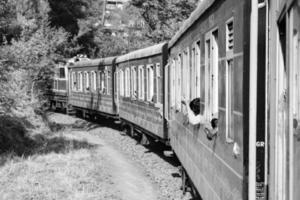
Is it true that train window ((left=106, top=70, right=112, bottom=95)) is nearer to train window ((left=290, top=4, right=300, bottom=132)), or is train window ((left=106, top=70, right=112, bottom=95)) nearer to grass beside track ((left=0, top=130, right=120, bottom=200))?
grass beside track ((left=0, top=130, right=120, bottom=200))

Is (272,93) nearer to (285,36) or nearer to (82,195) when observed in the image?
(285,36)

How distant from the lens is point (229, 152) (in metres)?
4.68

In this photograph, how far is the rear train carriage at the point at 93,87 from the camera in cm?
2269

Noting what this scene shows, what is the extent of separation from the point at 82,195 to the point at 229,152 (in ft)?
17.3

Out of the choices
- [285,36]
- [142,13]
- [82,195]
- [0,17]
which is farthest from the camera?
[142,13]

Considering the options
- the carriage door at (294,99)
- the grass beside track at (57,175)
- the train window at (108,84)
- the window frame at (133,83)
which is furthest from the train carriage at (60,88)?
the carriage door at (294,99)

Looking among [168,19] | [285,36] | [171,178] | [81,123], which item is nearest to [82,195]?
[171,178]

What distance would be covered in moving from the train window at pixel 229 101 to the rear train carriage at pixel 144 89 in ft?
27.5

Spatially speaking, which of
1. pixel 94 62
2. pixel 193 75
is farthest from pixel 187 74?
pixel 94 62

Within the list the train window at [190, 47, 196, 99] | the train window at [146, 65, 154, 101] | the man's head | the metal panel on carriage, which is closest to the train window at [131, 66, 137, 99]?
the train window at [146, 65, 154, 101]

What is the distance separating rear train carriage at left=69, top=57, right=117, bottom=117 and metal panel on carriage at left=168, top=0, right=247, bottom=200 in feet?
46.9

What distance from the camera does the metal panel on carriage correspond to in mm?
4281

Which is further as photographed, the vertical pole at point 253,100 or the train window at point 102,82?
the train window at point 102,82

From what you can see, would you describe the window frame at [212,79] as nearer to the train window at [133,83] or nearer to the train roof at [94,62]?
the train window at [133,83]
